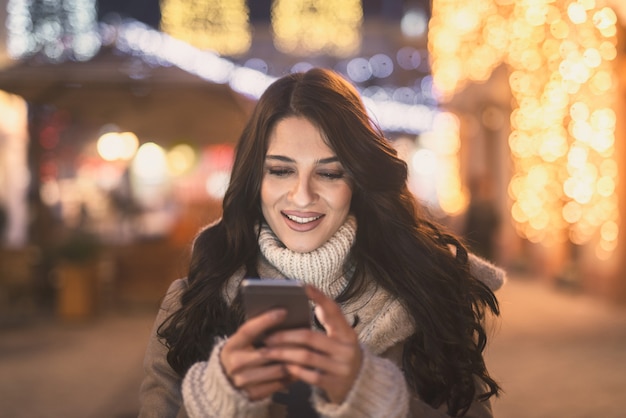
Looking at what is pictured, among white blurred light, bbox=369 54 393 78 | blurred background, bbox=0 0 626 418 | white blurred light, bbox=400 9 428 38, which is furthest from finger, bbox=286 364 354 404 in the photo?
white blurred light, bbox=400 9 428 38

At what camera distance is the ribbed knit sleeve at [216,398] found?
1.71m

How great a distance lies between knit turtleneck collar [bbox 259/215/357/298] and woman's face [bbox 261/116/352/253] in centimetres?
2

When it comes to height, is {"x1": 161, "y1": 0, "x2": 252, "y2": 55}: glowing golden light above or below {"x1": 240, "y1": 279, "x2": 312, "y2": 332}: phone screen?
above

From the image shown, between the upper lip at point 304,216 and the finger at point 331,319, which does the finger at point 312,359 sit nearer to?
the finger at point 331,319

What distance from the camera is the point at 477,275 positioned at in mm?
2457

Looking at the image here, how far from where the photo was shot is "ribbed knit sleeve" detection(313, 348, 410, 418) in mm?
1722

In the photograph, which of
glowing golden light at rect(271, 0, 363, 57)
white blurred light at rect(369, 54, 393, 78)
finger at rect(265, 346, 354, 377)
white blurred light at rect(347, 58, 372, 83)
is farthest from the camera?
white blurred light at rect(369, 54, 393, 78)

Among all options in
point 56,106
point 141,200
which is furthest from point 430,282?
point 141,200

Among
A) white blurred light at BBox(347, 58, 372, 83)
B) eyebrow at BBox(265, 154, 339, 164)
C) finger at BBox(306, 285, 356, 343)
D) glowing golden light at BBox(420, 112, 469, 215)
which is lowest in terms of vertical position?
glowing golden light at BBox(420, 112, 469, 215)

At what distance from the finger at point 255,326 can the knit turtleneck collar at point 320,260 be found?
0.48m

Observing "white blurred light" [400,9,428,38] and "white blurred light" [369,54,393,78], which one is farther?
"white blurred light" [400,9,428,38]

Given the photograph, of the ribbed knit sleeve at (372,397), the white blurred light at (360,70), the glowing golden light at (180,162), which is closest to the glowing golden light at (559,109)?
the glowing golden light at (180,162)

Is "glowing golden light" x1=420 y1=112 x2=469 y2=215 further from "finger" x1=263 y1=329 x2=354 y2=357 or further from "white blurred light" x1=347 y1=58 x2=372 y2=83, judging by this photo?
"finger" x1=263 y1=329 x2=354 y2=357

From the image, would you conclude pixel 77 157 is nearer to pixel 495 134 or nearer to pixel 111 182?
pixel 111 182
